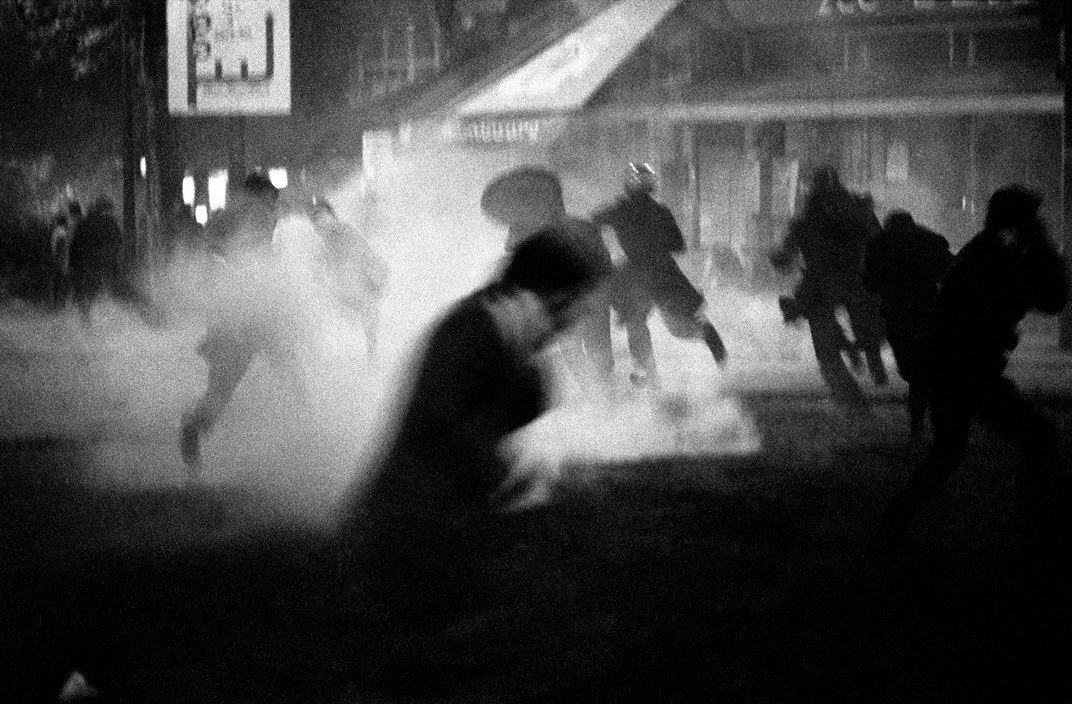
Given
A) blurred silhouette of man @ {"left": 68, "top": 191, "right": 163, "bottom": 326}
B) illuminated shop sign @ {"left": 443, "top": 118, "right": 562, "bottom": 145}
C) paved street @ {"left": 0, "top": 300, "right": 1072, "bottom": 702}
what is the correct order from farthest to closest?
illuminated shop sign @ {"left": 443, "top": 118, "right": 562, "bottom": 145} → blurred silhouette of man @ {"left": 68, "top": 191, "right": 163, "bottom": 326} → paved street @ {"left": 0, "top": 300, "right": 1072, "bottom": 702}

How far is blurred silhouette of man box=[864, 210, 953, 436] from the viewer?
9.56 metres

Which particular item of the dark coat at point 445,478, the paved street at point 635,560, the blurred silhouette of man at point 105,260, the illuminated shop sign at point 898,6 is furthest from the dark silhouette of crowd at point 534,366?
the illuminated shop sign at point 898,6

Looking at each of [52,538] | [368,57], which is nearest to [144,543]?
[52,538]

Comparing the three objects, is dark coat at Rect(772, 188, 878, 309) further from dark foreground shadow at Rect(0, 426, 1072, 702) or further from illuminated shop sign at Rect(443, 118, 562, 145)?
illuminated shop sign at Rect(443, 118, 562, 145)

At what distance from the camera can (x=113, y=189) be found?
126 feet

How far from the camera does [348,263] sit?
549 inches

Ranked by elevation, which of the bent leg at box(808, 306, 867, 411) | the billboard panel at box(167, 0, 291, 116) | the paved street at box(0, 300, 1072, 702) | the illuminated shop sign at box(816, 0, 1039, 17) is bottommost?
the paved street at box(0, 300, 1072, 702)

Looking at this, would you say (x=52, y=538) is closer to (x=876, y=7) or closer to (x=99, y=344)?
(x=99, y=344)

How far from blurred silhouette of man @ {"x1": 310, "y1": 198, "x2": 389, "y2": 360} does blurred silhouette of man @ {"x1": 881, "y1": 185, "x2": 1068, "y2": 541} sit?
798 centimetres

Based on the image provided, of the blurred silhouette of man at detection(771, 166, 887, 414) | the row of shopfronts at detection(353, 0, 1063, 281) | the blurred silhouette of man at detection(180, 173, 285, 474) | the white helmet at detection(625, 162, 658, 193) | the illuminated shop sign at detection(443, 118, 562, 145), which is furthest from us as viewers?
the illuminated shop sign at detection(443, 118, 562, 145)

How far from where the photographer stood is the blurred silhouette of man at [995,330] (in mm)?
6363

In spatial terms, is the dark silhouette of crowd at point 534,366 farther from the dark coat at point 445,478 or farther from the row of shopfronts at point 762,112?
the row of shopfronts at point 762,112

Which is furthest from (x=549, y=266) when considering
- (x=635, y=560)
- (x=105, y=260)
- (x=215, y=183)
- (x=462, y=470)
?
(x=215, y=183)

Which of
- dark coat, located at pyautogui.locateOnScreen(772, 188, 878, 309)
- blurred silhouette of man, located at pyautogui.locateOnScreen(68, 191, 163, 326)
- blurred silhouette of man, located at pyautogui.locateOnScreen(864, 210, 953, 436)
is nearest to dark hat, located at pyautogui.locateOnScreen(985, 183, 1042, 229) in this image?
blurred silhouette of man, located at pyautogui.locateOnScreen(864, 210, 953, 436)
